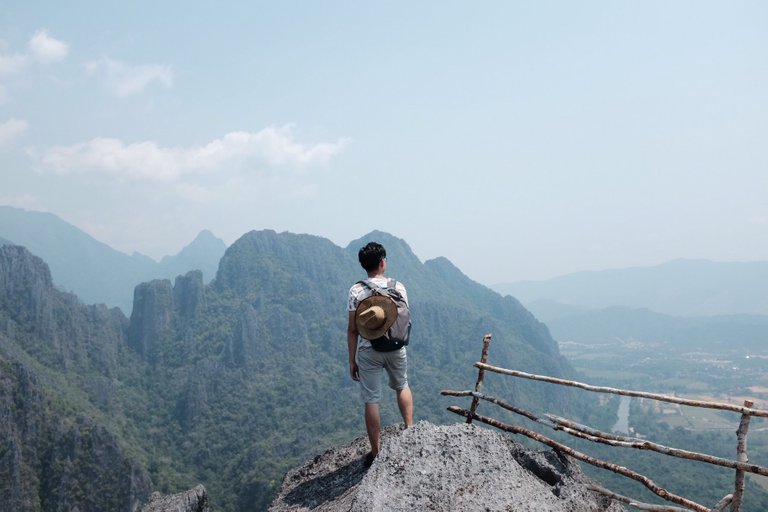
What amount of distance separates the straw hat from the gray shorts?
0.76ft

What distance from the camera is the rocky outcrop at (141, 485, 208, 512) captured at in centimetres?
743

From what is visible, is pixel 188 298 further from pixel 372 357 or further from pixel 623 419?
pixel 372 357

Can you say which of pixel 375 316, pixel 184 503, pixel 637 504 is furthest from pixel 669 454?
pixel 184 503

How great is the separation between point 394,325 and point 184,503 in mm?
5271

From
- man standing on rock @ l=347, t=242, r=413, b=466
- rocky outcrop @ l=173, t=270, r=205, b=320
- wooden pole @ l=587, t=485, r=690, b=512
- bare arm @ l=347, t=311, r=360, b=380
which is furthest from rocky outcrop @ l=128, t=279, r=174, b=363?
wooden pole @ l=587, t=485, r=690, b=512

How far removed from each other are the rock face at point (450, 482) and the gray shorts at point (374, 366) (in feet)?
1.61

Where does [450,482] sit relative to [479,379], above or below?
below

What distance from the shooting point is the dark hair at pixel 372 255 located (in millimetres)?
4477

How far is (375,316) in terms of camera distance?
4211 millimetres

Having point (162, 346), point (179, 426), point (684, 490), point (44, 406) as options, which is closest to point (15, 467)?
point (44, 406)

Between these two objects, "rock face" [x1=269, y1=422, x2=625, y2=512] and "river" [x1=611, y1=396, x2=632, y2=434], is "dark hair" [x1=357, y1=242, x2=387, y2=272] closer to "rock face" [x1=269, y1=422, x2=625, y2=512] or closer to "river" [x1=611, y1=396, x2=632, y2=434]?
"rock face" [x1=269, y1=422, x2=625, y2=512]

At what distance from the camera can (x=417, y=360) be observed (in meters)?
111

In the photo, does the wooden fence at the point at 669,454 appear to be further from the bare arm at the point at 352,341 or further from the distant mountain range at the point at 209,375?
the distant mountain range at the point at 209,375

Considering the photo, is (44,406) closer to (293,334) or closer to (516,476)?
(293,334)
